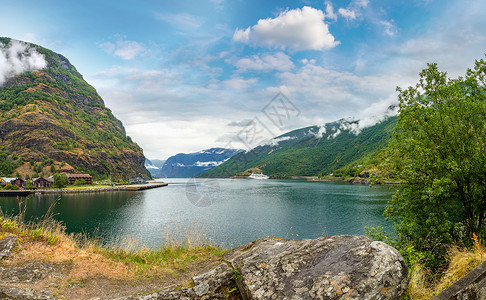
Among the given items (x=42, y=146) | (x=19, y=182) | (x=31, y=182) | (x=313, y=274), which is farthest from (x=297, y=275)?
(x=42, y=146)

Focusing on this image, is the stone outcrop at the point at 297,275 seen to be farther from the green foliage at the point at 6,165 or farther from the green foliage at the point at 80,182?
the green foliage at the point at 6,165

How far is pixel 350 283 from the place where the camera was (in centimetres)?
483

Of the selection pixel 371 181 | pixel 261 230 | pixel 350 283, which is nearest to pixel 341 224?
pixel 261 230

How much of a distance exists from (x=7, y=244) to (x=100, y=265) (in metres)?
2.79

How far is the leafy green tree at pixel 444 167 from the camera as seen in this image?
1028 cm

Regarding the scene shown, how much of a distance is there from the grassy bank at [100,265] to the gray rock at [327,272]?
2204 millimetres

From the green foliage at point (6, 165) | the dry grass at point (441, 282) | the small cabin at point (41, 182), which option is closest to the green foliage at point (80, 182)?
the small cabin at point (41, 182)

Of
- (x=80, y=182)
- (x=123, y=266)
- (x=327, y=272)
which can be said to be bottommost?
(x=80, y=182)

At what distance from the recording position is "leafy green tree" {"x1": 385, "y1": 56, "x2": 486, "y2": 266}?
10.3m

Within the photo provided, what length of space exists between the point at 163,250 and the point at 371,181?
1097 centimetres

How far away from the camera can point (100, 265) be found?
765cm

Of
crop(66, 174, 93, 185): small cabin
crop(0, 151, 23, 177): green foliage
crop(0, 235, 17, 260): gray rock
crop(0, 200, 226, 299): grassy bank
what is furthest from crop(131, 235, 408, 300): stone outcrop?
crop(0, 151, 23, 177): green foliage

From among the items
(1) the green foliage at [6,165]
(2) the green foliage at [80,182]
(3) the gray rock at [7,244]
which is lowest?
(2) the green foliage at [80,182]

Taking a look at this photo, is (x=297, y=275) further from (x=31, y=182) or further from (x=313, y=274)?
(x=31, y=182)
